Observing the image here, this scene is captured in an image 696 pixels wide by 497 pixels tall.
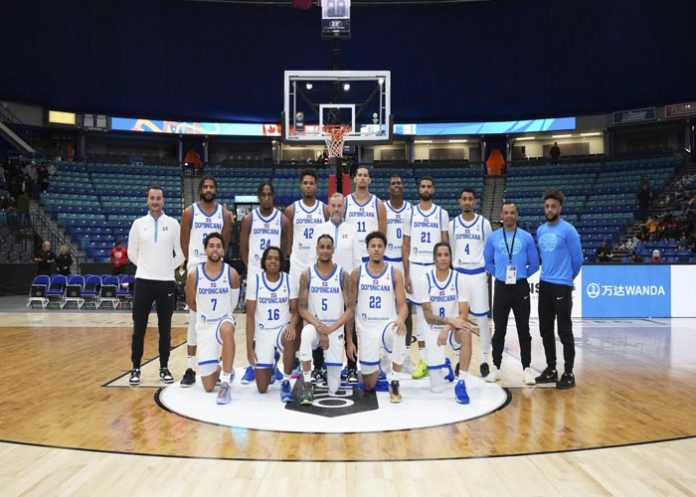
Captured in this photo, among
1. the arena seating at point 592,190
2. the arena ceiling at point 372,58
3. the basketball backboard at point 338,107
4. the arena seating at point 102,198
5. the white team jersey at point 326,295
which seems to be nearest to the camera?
the white team jersey at point 326,295

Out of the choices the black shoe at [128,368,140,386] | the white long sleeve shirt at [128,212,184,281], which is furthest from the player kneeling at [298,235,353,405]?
the black shoe at [128,368,140,386]

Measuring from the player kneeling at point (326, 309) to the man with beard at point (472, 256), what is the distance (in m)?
1.35

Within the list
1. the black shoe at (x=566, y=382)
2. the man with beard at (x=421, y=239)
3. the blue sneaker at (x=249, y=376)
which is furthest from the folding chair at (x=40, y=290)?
the black shoe at (x=566, y=382)

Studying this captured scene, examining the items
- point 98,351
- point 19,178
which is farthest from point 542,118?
point 98,351

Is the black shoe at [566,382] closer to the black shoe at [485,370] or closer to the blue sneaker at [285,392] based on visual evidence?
the black shoe at [485,370]

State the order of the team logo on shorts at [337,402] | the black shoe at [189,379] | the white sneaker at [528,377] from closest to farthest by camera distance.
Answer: the team logo on shorts at [337,402], the black shoe at [189,379], the white sneaker at [528,377]

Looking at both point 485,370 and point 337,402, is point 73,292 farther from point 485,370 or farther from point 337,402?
point 485,370

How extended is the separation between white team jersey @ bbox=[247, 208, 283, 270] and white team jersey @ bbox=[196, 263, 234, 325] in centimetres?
53

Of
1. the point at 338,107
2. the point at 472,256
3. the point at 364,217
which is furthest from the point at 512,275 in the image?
the point at 338,107

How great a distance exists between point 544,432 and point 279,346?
89.3 inches

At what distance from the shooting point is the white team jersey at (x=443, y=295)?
5344mm

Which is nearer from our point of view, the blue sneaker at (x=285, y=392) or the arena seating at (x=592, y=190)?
the blue sneaker at (x=285, y=392)

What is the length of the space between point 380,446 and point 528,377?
2.50 metres

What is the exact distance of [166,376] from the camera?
577cm
